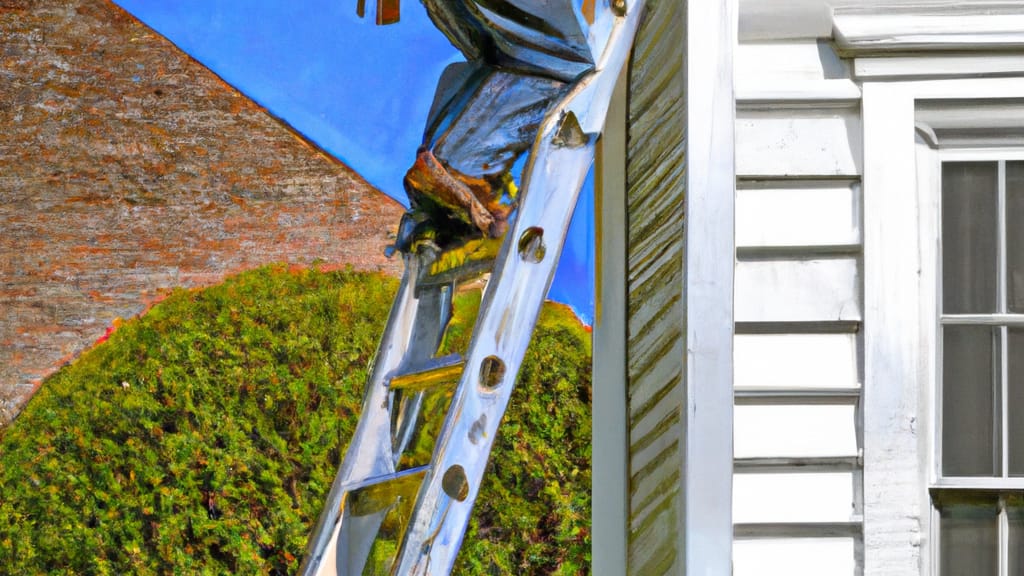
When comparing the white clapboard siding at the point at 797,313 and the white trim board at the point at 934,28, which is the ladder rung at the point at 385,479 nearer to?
the white clapboard siding at the point at 797,313

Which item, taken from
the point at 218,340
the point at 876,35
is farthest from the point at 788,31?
the point at 218,340

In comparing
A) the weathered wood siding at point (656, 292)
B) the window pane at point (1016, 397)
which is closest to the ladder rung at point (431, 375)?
the weathered wood siding at point (656, 292)

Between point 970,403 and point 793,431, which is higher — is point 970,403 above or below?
above

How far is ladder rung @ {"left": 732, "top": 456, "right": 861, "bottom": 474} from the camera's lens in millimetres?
2502

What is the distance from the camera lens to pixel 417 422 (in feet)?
6.74

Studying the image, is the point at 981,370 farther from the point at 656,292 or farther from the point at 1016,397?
the point at 656,292

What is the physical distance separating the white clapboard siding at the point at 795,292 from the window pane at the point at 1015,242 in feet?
1.40

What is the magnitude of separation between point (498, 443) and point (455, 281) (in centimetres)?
471

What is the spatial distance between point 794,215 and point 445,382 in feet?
3.23

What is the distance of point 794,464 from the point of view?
8.24ft

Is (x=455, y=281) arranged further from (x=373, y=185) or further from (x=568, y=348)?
(x=373, y=185)

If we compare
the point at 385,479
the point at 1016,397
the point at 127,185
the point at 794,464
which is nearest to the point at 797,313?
the point at 794,464

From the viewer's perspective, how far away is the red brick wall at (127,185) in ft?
24.6

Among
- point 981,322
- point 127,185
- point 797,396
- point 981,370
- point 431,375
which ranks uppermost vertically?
point 127,185
